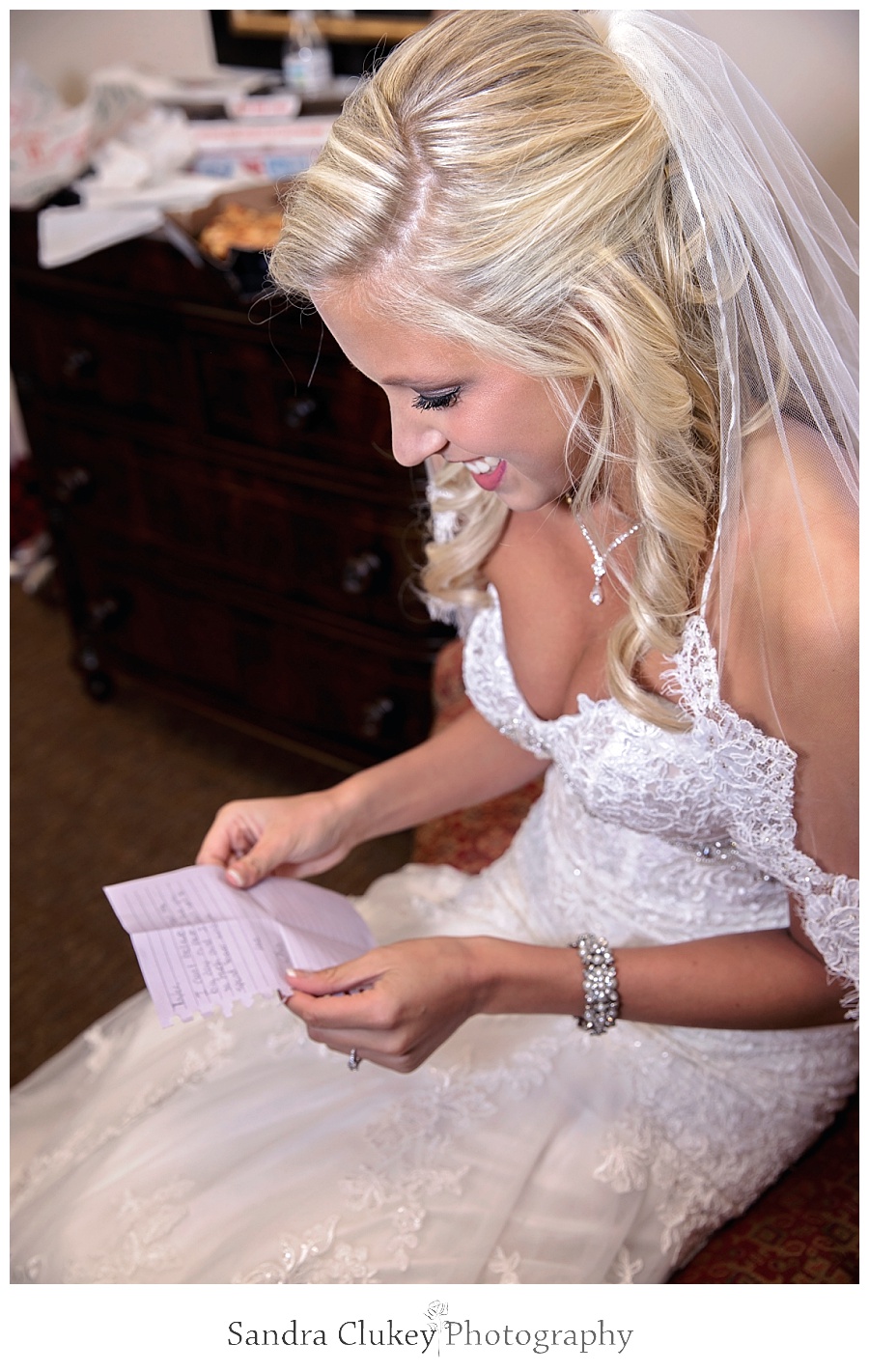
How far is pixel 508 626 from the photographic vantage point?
4.11 ft

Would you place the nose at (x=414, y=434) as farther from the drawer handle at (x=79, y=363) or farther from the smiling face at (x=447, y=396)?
the drawer handle at (x=79, y=363)

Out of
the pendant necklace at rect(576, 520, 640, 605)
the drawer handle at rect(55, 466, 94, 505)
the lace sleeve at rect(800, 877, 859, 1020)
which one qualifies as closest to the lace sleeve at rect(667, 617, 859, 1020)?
the lace sleeve at rect(800, 877, 859, 1020)

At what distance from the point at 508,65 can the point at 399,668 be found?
1.38 m

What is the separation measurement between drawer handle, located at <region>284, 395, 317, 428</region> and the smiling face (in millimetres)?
992

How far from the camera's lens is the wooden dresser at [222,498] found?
195 centimetres

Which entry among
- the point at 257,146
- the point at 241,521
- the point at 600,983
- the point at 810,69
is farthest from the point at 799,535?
the point at 257,146

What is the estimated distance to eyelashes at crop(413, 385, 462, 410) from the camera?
905 mm

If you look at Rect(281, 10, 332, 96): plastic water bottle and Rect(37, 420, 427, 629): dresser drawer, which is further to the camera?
Rect(281, 10, 332, 96): plastic water bottle

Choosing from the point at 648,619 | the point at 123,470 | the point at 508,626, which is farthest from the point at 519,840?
the point at 123,470

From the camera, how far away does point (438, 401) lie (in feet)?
2.99

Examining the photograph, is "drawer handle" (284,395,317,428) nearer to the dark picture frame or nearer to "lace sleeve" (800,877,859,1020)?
the dark picture frame

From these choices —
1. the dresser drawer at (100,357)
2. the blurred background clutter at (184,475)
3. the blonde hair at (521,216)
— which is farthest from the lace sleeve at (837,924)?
the dresser drawer at (100,357)

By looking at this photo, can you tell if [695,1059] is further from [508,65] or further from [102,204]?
[102,204]

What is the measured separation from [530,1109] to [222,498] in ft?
4.54
